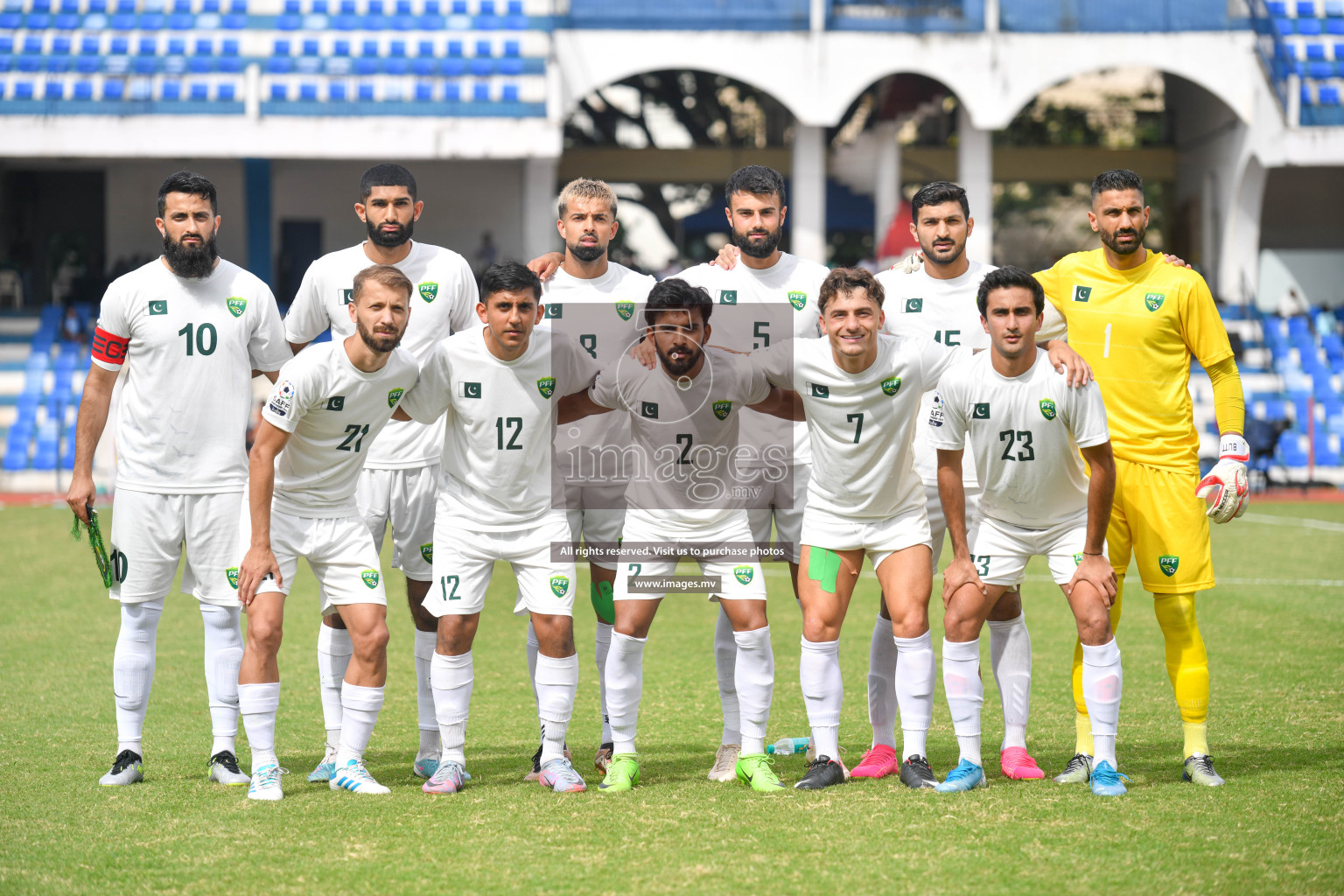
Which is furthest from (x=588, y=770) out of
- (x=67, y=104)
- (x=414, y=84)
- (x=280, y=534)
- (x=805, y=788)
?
(x=67, y=104)

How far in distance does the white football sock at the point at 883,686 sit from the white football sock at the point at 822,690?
1.17 ft

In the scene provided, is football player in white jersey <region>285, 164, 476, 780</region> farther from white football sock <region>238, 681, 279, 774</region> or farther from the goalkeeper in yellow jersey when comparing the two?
the goalkeeper in yellow jersey

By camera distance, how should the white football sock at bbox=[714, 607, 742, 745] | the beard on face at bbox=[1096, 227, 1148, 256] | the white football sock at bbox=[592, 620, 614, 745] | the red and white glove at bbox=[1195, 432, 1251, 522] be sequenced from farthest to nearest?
the white football sock at bbox=[592, 620, 614, 745], the white football sock at bbox=[714, 607, 742, 745], the beard on face at bbox=[1096, 227, 1148, 256], the red and white glove at bbox=[1195, 432, 1251, 522]

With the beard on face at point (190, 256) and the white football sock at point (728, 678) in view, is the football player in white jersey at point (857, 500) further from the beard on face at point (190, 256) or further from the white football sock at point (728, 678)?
the beard on face at point (190, 256)

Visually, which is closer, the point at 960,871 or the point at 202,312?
the point at 960,871

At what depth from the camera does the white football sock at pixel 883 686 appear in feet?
18.2

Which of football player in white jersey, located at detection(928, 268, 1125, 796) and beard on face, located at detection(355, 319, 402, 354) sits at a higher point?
beard on face, located at detection(355, 319, 402, 354)

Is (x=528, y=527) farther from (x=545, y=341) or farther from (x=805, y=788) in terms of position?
(x=805, y=788)

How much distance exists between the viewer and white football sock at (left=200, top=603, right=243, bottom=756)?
5.35 m

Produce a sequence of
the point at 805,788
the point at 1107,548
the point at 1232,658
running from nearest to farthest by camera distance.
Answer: the point at 805,788 < the point at 1107,548 < the point at 1232,658

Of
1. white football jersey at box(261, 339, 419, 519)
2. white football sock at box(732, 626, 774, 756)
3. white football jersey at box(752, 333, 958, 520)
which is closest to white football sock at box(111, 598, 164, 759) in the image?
white football jersey at box(261, 339, 419, 519)

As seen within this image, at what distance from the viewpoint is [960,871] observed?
413cm

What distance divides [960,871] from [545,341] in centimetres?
251

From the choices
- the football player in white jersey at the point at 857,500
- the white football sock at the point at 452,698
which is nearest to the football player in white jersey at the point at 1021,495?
the football player in white jersey at the point at 857,500
